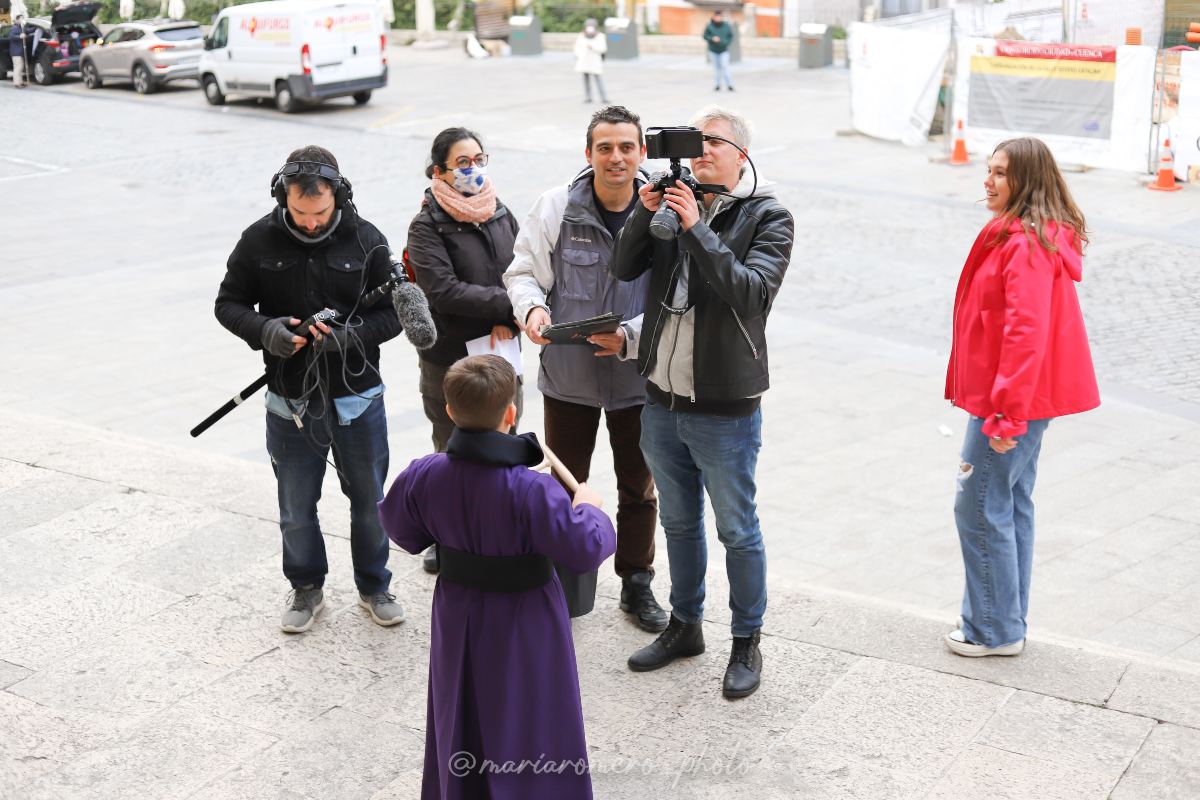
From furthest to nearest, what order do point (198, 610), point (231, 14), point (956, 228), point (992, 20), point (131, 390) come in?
point (231, 14)
point (992, 20)
point (956, 228)
point (131, 390)
point (198, 610)

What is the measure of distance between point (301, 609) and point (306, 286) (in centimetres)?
132

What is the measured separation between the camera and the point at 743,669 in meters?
4.80

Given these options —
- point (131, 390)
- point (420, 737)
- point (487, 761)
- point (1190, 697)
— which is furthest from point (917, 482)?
point (131, 390)

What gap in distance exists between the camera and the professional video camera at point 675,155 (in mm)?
4211

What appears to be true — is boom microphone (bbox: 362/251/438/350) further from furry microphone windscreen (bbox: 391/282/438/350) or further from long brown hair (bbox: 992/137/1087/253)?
long brown hair (bbox: 992/137/1087/253)

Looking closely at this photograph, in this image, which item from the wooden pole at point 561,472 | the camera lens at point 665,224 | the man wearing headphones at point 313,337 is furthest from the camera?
the man wearing headphones at point 313,337

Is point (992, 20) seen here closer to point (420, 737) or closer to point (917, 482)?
point (917, 482)

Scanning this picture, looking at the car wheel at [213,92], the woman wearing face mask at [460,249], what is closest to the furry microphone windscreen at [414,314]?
the woman wearing face mask at [460,249]

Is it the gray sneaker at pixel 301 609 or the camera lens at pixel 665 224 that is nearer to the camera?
the camera lens at pixel 665 224

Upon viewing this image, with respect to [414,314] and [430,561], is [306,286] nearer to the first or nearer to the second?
[414,314]

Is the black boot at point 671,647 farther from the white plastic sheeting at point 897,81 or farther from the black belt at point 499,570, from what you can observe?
the white plastic sheeting at point 897,81

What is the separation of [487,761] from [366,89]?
22697mm

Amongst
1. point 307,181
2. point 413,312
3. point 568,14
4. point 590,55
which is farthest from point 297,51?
point 413,312

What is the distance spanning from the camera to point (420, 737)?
4.60 meters
